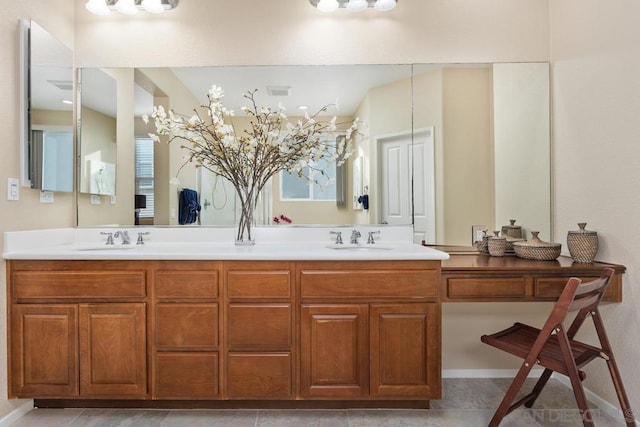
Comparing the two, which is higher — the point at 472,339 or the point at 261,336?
the point at 261,336

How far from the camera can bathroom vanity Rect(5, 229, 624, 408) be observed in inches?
73.8

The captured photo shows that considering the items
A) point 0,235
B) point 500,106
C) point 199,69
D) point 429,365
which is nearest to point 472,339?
point 429,365

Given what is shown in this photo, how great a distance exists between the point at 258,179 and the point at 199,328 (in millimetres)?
950

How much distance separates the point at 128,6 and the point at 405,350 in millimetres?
2606

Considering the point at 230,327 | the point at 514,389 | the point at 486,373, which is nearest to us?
the point at 514,389

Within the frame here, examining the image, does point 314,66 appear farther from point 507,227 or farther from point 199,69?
point 507,227

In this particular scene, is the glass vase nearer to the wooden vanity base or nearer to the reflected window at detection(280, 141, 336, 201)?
the reflected window at detection(280, 141, 336, 201)

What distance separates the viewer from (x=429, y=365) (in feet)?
6.16

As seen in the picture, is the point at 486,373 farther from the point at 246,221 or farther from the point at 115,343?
the point at 115,343

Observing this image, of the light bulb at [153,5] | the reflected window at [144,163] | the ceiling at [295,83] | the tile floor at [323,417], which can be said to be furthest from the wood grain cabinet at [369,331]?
the light bulb at [153,5]

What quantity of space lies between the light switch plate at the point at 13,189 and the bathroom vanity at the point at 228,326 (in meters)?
0.33

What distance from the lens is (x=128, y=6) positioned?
7.77ft

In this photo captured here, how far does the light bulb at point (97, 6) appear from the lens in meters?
2.35

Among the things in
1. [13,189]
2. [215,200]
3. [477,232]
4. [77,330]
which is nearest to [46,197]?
[13,189]
